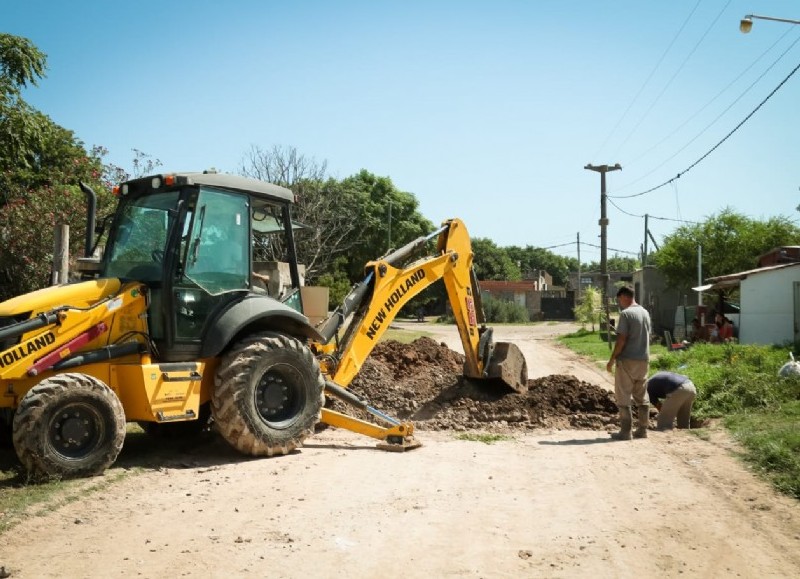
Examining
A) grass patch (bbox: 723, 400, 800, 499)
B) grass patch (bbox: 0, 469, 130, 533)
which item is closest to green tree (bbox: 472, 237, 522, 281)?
grass patch (bbox: 723, 400, 800, 499)

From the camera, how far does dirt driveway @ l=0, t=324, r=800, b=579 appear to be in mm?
5035

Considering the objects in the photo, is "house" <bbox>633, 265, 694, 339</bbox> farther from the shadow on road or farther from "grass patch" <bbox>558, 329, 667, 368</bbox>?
the shadow on road

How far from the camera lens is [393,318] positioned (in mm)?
10734

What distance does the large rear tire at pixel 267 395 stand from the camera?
8.05m

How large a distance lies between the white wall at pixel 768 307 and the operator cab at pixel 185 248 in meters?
17.7

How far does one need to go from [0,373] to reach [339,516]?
139 inches

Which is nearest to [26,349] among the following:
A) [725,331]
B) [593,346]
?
[725,331]

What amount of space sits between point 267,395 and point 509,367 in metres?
5.18

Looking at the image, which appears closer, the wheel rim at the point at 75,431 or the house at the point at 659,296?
the wheel rim at the point at 75,431

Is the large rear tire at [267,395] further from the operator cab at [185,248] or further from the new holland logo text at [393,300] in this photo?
the new holland logo text at [393,300]

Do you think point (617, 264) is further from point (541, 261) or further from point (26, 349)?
point (26, 349)

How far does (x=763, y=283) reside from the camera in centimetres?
2305

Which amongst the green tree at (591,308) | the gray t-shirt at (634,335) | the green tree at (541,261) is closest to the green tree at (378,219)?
the green tree at (591,308)

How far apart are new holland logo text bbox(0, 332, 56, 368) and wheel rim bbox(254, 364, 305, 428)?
2144 mm
